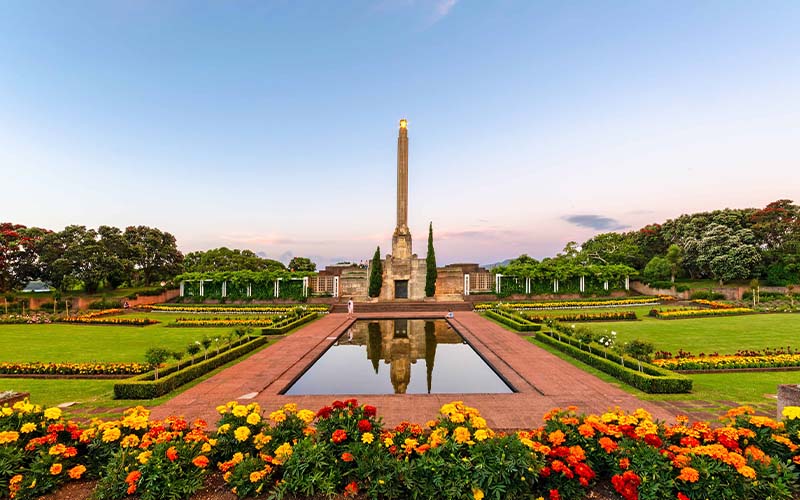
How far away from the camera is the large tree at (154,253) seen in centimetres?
4206

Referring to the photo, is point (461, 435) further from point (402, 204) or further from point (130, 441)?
point (402, 204)

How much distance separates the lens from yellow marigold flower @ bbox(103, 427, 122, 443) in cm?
501

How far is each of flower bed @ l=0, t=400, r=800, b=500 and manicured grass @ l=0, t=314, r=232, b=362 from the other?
Result: 9.54 metres

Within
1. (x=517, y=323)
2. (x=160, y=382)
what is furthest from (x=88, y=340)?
(x=517, y=323)

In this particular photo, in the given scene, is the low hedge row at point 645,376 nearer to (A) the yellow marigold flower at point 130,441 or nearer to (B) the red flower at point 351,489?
(B) the red flower at point 351,489

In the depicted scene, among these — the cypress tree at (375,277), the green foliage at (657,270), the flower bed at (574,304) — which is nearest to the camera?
the flower bed at (574,304)

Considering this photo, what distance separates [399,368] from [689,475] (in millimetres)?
9192

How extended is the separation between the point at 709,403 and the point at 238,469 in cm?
945

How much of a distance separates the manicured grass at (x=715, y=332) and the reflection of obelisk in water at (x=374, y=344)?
9.75 metres

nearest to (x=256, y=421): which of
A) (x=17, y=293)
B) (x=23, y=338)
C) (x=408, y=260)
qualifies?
(x=23, y=338)

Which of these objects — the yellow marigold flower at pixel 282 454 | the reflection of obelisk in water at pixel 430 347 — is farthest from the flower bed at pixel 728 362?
the yellow marigold flower at pixel 282 454

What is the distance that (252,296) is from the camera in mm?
36000

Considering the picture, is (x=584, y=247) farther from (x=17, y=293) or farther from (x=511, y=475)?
(x=17, y=293)

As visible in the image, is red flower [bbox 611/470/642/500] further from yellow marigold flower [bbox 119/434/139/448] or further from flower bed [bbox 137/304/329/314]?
flower bed [bbox 137/304/329/314]
